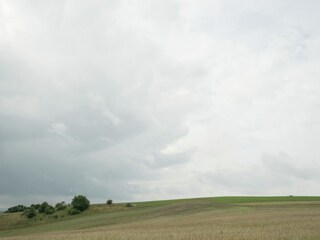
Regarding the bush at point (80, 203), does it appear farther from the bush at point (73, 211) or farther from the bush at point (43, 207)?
the bush at point (43, 207)

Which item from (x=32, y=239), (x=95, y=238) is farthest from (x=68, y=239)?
(x=32, y=239)

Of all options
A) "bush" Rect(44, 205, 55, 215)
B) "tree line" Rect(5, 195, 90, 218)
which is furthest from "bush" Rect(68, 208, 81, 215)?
"bush" Rect(44, 205, 55, 215)

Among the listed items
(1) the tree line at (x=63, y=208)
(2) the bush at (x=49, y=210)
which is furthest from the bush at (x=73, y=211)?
(2) the bush at (x=49, y=210)

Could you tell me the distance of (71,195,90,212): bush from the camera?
356 ft

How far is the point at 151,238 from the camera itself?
30766mm

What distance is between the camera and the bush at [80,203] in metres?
109

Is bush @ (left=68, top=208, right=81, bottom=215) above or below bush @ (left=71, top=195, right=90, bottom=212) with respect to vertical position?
below

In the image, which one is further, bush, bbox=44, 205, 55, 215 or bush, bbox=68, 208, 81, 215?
bush, bbox=44, 205, 55, 215

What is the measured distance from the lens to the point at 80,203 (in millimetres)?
109375

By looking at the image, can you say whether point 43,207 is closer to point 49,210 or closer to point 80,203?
point 49,210

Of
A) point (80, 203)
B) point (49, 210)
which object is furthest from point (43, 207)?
point (80, 203)

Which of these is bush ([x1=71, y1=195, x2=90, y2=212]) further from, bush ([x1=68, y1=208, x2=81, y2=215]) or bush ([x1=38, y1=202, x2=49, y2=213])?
bush ([x1=38, y1=202, x2=49, y2=213])

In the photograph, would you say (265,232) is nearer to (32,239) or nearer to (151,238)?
(151,238)

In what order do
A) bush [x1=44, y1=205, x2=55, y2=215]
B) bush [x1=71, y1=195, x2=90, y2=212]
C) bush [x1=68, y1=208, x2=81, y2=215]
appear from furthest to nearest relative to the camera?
bush [x1=44, y1=205, x2=55, y2=215] < bush [x1=71, y1=195, x2=90, y2=212] < bush [x1=68, y1=208, x2=81, y2=215]
